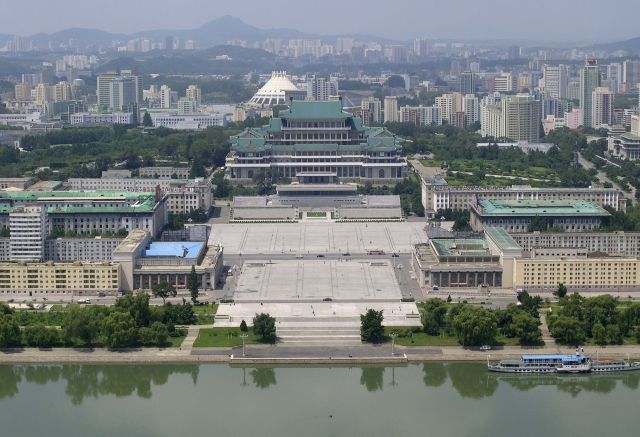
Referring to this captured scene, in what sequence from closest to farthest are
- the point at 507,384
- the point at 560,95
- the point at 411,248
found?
the point at 507,384 → the point at 411,248 → the point at 560,95

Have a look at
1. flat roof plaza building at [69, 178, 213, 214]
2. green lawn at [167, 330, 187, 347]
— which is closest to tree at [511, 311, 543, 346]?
green lawn at [167, 330, 187, 347]

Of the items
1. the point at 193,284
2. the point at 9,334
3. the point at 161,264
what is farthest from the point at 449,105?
the point at 9,334

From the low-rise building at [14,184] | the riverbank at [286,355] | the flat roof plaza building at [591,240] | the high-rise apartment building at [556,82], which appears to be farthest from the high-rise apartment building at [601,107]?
the riverbank at [286,355]

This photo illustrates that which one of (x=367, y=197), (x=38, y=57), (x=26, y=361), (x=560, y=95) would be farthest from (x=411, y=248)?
(x=38, y=57)

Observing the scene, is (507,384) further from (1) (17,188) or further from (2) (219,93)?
(2) (219,93)

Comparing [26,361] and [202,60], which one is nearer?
Answer: [26,361]

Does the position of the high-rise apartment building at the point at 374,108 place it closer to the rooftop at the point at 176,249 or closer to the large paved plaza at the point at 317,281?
the large paved plaza at the point at 317,281
